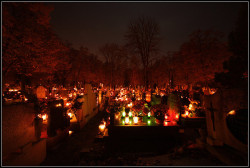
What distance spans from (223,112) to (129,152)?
13.5 feet

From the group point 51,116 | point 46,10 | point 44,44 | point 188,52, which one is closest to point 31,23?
point 46,10

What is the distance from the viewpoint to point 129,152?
671 centimetres

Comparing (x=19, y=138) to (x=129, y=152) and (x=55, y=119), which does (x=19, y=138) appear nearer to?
(x=55, y=119)

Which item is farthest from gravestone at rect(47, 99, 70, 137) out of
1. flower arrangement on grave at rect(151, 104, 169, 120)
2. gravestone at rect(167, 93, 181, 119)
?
gravestone at rect(167, 93, 181, 119)

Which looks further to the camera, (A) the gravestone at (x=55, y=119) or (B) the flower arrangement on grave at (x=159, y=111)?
(B) the flower arrangement on grave at (x=159, y=111)

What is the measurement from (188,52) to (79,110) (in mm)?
11521

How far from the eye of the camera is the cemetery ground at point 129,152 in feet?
17.3

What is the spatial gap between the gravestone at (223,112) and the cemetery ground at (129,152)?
2.21ft

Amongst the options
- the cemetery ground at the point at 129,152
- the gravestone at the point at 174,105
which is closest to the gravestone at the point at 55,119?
the cemetery ground at the point at 129,152

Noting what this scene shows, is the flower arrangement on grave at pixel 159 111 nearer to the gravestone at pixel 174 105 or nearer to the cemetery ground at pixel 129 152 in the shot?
the cemetery ground at pixel 129 152

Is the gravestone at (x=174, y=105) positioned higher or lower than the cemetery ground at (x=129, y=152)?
higher

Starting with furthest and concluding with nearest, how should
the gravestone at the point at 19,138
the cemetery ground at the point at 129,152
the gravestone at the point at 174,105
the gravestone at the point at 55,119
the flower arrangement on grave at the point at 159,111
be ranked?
the gravestone at the point at 174,105, the flower arrangement on grave at the point at 159,111, the gravestone at the point at 55,119, the cemetery ground at the point at 129,152, the gravestone at the point at 19,138

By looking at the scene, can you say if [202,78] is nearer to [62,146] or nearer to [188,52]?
[188,52]

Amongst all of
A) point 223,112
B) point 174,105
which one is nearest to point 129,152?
point 223,112
